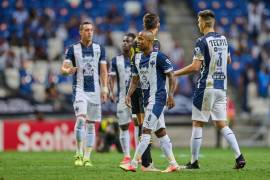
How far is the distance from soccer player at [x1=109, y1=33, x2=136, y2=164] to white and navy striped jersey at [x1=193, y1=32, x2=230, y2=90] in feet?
8.15

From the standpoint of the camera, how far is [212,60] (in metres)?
14.3

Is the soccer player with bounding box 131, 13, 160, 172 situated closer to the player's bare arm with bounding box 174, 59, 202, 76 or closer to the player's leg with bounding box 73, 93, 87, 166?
the player's bare arm with bounding box 174, 59, 202, 76

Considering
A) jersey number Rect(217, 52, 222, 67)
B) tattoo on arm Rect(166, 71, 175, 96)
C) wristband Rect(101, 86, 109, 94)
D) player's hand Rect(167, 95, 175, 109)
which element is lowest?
player's hand Rect(167, 95, 175, 109)

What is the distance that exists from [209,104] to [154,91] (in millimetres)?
1364

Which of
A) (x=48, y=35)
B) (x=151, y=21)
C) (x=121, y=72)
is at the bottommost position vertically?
(x=121, y=72)

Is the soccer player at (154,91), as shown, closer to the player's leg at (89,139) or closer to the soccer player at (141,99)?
the soccer player at (141,99)

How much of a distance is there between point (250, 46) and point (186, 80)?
4.41 m

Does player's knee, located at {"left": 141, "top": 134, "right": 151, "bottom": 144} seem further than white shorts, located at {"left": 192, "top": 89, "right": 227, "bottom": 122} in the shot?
No

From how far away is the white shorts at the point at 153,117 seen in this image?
13141 mm

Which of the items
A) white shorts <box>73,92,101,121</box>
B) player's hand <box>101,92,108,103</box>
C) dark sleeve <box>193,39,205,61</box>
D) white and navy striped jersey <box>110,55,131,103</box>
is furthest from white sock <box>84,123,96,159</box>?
dark sleeve <box>193,39,205,61</box>

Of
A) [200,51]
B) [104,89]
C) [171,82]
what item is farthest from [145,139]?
[104,89]

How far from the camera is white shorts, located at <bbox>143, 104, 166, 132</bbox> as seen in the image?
13141mm

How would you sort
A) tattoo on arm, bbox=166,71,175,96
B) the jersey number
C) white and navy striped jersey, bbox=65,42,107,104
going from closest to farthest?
tattoo on arm, bbox=166,71,175,96 → the jersey number → white and navy striped jersey, bbox=65,42,107,104

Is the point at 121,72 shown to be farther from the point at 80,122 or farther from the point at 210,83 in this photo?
the point at 210,83
